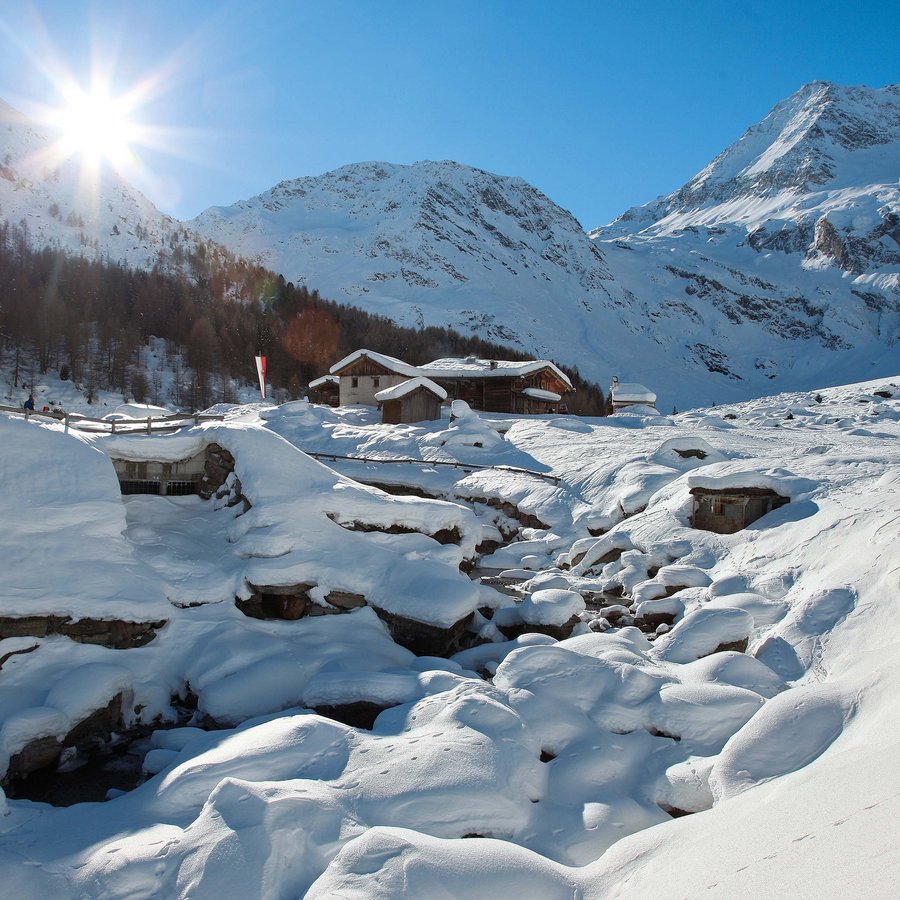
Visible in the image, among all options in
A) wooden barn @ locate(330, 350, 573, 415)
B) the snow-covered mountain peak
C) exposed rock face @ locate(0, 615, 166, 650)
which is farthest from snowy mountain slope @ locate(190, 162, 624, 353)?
exposed rock face @ locate(0, 615, 166, 650)

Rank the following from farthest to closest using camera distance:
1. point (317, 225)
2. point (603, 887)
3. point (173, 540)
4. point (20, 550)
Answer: point (317, 225), point (173, 540), point (20, 550), point (603, 887)

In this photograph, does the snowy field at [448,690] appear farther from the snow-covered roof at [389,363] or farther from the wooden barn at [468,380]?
the snow-covered roof at [389,363]

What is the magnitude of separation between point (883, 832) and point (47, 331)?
55.6m

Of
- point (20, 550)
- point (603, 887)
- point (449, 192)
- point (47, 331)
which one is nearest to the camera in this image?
point (603, 887)

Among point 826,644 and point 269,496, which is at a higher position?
point 269,496

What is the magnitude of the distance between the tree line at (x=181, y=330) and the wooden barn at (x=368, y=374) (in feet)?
47.8

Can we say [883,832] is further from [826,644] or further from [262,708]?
[262,708]

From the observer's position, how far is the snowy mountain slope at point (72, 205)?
67.9 m

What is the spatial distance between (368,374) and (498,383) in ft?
25.1

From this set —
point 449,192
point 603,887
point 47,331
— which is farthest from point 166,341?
point 449,192

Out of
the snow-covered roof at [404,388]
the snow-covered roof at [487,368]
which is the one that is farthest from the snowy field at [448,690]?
the snow-covered roof at [487,368]

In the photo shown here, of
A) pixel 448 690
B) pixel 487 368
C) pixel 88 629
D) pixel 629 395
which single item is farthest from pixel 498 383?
pixel 448 690

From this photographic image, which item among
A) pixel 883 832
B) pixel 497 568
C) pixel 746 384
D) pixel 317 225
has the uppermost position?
pixel 317 225

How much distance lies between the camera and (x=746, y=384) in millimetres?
79562
